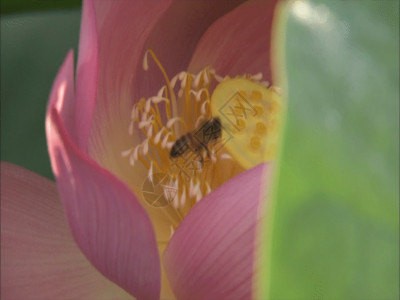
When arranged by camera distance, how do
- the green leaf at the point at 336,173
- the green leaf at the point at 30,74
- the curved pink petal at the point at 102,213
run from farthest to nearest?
the green leaf at the point at 30,74 < the curved pink petal at the point at 102,213 < the green leaf at the point at 336,173

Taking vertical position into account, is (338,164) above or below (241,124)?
above

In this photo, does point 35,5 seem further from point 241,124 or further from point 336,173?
point 336,173

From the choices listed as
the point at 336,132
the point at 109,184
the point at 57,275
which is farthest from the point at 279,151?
the point at 57,275

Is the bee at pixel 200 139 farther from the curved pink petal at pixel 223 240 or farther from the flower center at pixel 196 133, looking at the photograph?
the curved pink petal at pixel 223 240

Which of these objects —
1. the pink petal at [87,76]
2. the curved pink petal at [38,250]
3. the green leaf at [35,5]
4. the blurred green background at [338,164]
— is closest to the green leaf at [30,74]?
the green leaf at [35,5]

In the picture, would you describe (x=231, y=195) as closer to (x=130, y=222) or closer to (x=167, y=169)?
(x=130, y=222)

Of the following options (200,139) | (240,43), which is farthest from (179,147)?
(240,43)

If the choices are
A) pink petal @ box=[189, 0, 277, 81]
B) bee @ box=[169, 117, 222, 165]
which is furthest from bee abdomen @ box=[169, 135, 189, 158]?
pink petal @ box=[189, 0, 277, 81]
